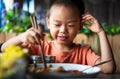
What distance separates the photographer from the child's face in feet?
3.58

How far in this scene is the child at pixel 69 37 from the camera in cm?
108

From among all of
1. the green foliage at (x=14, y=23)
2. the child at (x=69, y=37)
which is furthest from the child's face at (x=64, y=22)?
the green foliage at (x=14, y=23)

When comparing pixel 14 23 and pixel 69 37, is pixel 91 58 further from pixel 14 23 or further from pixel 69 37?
pixel 14 23

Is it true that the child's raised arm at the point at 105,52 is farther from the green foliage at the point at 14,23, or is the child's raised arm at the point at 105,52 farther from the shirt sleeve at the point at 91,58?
the green foliage at the point at 14,23

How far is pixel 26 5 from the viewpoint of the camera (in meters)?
4.80

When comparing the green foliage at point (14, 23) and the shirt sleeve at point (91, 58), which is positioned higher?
the green foliage at point (14, 23)

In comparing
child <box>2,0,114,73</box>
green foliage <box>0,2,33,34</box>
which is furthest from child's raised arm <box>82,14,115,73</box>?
green foliage <box>0,2,33,34</box>

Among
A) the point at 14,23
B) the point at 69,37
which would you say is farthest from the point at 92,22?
the point at 14,23

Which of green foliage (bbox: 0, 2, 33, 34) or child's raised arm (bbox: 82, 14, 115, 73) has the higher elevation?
green foliage (bbox: 0, 2, 33, 34)

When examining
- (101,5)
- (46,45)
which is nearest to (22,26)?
(46,45)

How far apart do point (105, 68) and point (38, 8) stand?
152 inches

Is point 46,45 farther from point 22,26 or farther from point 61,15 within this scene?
point 22,26

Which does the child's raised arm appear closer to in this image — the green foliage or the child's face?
the child's face

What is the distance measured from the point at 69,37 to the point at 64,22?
76 millimetres
